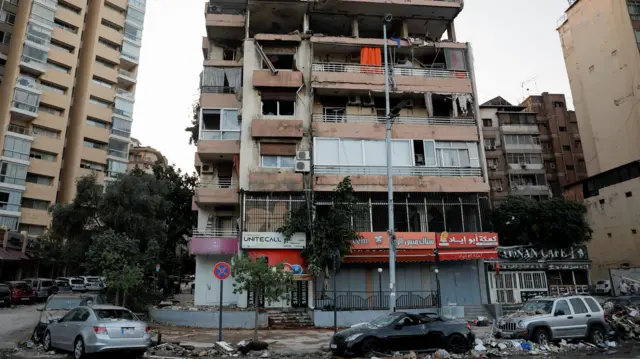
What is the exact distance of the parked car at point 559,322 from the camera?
1338 cm

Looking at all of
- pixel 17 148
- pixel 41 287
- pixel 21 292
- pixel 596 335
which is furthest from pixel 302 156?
pixel 17 148

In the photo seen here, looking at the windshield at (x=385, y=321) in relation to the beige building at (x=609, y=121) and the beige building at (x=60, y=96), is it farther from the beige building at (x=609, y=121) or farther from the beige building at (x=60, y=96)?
the beige building at (x=60, y=96)

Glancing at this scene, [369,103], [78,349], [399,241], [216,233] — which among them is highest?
[369,103]

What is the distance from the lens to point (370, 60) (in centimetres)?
2720

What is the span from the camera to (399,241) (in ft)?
74.7

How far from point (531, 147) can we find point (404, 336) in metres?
46.0

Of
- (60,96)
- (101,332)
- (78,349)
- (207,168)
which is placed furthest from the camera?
(60,96)

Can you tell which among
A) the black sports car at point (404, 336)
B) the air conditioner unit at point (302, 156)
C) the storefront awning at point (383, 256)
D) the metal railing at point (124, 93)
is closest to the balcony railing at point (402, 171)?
the air conditioner unit at point (302, 156)

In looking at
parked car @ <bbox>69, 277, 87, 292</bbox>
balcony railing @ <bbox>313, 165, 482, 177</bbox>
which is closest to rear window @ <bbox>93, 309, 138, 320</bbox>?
balcony railing @ <bbox>313, 165, 482, 177</bbox>

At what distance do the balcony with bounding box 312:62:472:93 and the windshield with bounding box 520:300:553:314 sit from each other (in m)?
15.1

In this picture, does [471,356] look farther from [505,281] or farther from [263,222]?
[505,281]

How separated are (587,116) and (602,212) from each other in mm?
12000

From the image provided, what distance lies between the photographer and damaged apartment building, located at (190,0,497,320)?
77.1ft

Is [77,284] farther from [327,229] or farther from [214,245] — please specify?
[327,229]
